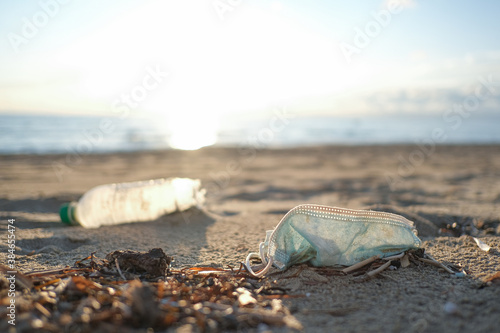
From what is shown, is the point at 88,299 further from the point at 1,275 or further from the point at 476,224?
the point at 476,224

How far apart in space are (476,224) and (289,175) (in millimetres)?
4550

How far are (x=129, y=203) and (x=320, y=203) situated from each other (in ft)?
7.96

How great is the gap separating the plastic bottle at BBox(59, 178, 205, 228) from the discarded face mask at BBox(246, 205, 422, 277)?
1.86m

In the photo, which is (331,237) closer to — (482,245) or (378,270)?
(378,270)

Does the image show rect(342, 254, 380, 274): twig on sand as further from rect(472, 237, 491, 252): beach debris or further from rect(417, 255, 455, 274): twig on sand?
rect(472, 237, 491, 252): beach debris

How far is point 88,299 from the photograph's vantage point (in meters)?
1.52

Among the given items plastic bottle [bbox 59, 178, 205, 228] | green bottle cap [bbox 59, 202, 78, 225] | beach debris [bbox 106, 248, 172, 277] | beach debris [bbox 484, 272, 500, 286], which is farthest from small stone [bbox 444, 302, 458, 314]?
green bottle cap [bbox 59, 202, 78, 225]

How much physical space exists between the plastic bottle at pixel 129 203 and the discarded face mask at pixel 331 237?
1856 mm

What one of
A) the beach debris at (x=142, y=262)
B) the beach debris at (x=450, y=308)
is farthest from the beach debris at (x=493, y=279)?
the beach debris at (x=142, y=262)

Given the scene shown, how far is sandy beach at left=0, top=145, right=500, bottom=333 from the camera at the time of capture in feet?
5.30

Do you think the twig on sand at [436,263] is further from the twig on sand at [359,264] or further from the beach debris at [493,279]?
the twig on sand at [359,264]

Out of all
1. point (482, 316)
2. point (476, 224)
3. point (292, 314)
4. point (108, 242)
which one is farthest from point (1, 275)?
point (476, 224)

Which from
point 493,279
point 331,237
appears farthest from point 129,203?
point 493,279

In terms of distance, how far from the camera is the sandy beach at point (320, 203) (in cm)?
162
